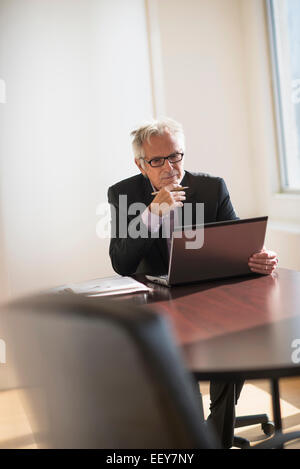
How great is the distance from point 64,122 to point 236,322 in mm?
2530

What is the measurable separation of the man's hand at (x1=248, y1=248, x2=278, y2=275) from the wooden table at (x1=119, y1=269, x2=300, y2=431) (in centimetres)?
3

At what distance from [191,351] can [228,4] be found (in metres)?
3.16

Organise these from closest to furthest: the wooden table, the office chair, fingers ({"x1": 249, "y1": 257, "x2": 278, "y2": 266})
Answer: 1. the office chair
2. the wooden table
3. fingers ({"x1": 249, "y1": 257, "x2": 278, "y2": 266})

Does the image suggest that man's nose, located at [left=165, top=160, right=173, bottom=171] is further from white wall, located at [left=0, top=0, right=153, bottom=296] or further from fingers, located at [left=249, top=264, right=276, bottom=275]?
white wall, located at [left=0, top=0, right=153, bottom=296]

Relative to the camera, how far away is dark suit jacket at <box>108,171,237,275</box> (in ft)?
8.26

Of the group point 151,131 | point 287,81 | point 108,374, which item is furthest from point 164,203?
point 287,81

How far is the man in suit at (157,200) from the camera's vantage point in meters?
2.34

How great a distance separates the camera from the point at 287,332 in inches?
55.4

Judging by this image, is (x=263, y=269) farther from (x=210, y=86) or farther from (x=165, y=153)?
(x=210, y=86)

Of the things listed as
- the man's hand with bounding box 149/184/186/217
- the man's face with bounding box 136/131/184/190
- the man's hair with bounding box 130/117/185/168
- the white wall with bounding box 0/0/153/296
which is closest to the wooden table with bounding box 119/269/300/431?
the man's hand with bounding box 149/184/186/217

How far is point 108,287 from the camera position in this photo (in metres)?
2.02

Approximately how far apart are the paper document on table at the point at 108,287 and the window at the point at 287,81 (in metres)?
1.95
